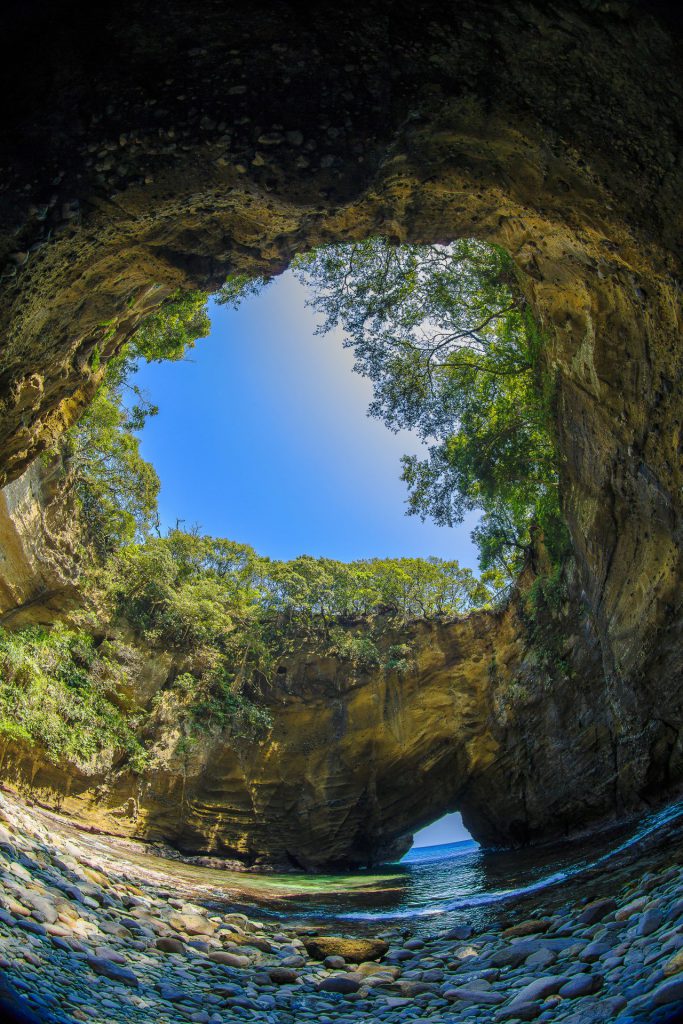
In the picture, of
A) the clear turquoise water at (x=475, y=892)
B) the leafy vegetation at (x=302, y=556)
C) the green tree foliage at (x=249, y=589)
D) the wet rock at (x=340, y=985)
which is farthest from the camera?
the green tree foliage at (x=249, y=589)

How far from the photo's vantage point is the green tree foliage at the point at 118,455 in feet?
34.3

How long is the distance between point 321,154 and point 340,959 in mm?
6782

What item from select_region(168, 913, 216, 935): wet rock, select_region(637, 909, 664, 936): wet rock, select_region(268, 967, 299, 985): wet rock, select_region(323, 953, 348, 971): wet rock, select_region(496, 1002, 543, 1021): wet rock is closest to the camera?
select_region(496, 1002, 543, 1021): wet rock

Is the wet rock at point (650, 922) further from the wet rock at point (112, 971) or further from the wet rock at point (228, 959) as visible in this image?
the wet rock at point (112, 971)

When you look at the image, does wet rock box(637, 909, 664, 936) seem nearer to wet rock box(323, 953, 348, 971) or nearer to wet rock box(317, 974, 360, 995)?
wet rock box(317, 974, 360, 995)

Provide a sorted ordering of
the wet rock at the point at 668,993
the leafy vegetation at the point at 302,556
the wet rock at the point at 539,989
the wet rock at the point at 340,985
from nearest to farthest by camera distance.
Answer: the wet rock at the point at 668,993, the wet rock at the point at 539,989, the wet rock at the point at 340,985, the leafy vegetation at the point at 302,556

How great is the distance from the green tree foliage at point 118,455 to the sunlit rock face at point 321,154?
4.67m

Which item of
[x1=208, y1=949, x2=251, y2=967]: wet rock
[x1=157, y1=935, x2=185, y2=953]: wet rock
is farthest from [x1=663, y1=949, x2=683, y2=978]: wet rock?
[x1=157, y1=935, x2=185, y2=953]: wet rock

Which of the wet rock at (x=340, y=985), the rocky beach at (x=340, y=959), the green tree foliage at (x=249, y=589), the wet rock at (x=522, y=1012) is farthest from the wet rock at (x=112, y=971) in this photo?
the green tree foliage at (x=249, y=589)

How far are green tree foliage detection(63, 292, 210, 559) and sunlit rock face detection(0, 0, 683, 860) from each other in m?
4.67

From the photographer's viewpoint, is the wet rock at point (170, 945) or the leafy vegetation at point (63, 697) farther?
the leafy vegetation at point (63, 697)

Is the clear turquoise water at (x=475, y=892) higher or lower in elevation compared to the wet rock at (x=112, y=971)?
lower

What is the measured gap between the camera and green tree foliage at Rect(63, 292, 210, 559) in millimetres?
10469

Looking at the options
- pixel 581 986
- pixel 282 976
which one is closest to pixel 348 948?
pixel 282 976
